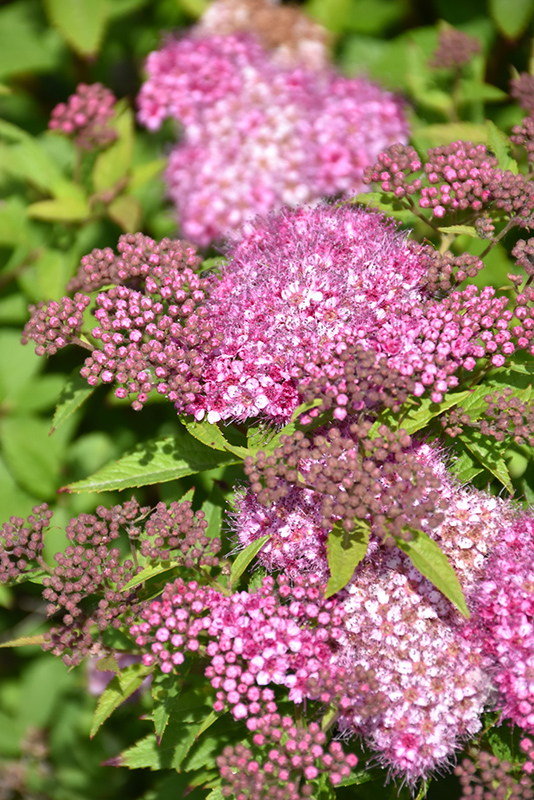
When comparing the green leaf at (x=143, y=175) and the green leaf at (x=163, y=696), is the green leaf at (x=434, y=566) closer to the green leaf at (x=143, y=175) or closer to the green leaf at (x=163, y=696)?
the green leaf at (x=163, y=696)

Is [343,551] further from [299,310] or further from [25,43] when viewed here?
[25,43]

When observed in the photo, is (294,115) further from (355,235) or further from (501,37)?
(355,235)

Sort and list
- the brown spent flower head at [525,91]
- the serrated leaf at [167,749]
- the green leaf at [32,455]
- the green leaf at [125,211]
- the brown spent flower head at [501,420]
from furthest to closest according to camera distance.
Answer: the green leaf at [32,455] < the green leaf at [125,211] < the brown spent flower head at [525,91] < the serrated leaf at [167,749] < the brown spent flower head at [501,420]

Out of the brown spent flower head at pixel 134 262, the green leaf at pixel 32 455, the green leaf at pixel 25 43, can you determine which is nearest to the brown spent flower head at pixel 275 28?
the green leaf at pixel 25 43

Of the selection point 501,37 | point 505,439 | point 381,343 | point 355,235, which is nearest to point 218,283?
point 355,235

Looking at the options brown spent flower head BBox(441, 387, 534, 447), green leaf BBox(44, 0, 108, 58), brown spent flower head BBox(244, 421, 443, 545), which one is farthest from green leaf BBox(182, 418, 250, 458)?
green leaf BBox(44, 0, 108, 58)

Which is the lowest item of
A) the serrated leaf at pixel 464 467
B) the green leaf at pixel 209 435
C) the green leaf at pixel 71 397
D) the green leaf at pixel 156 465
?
the green leaf at pixel 156 465

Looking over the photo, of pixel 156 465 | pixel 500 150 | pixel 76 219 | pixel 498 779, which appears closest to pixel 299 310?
pixel 156 465
